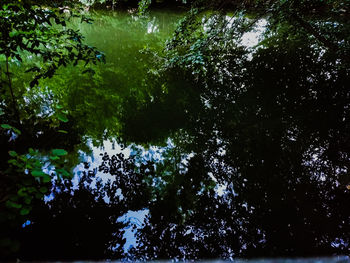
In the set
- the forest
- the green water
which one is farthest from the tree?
the green water

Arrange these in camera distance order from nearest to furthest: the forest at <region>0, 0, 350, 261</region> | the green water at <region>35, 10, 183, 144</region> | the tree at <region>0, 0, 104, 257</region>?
the tree at <region>0, 0, 104, 257</region> → the forest at <region>0, 0, 350, 261</region> → the green water at <region>35, 10, 183, 144</region>

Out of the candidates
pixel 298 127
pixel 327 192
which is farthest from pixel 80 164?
pixel 298 127

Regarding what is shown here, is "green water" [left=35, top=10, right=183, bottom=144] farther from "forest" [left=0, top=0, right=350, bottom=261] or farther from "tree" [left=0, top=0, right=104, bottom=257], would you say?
"tree" [left=0, top=0, right=104, bottom=257]

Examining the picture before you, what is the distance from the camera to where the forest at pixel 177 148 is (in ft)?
7.84

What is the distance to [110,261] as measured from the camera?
7.59 feet

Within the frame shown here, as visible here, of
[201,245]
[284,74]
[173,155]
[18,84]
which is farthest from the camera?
[284,74]

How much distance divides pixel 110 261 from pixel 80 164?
1857mm

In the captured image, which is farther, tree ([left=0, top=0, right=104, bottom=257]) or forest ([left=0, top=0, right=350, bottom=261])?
forest ([left=0, top=0, right=350, bottom=261])

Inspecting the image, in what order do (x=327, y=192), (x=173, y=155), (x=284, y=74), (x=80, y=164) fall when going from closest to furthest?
(x=327, y=192) → (x=80, y=164) → (x=173, y=155) → (x=284, y=74)

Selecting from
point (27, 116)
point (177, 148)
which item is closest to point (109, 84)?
point (27, 116)

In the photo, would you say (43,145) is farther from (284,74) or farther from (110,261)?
(284,74)

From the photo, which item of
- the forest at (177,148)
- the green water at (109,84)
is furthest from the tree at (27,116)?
the green water at (109,84)

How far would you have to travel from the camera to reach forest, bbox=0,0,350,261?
2391 mm

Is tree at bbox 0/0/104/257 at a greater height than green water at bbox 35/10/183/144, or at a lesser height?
lesser
